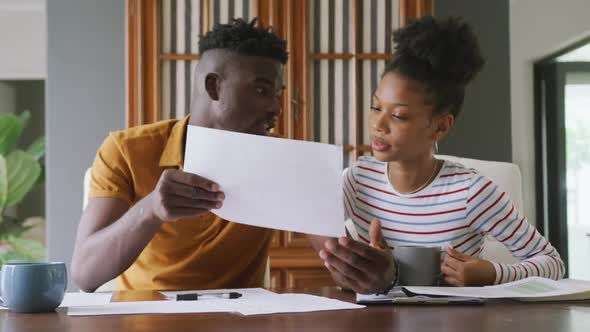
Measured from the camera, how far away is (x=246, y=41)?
1962 mm

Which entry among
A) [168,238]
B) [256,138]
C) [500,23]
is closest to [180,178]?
[256,138]

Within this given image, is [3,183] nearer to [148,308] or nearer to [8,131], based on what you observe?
[8,131]

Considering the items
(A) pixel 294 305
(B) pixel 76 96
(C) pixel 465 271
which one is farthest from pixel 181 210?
(B) pixel 76 96

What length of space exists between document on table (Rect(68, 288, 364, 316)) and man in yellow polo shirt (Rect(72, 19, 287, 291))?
188mm

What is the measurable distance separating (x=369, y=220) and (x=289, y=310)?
71 cm

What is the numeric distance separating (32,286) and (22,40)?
6277mm

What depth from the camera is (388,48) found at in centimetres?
348

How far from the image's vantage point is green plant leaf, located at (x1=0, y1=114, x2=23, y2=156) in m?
6.12

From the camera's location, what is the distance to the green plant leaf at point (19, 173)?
593 centimetres

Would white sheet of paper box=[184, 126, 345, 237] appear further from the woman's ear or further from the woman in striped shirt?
the woman's ear

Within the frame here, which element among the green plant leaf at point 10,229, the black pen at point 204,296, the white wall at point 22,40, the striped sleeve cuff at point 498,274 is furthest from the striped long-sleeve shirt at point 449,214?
the white wall at point 22,40

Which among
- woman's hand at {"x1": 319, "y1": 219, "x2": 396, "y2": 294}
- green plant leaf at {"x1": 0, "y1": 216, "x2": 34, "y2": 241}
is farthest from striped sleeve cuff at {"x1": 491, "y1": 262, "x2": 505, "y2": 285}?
green plant leaf at {"x1": 0, "y1": 216, "x2": 34, "y2": 241}

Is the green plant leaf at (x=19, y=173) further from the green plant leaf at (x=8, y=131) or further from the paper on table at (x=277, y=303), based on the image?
the paper on table at (x=277, y=303)

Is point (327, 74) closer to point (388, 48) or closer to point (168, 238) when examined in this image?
point (388, 48)
